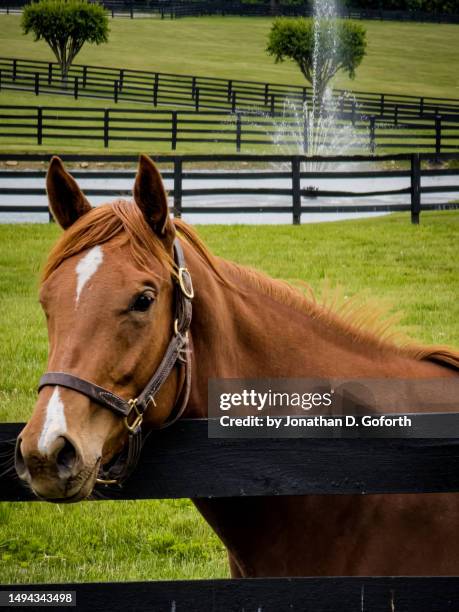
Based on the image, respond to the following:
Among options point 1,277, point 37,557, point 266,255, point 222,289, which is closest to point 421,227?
point 266,255

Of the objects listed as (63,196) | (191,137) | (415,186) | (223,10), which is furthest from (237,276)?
(223,10)

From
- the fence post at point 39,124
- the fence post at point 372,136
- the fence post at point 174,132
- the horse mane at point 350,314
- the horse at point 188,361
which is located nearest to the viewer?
the horse at point 188,361

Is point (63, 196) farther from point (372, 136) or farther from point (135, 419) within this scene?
point (372, 136)

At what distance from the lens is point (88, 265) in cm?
247

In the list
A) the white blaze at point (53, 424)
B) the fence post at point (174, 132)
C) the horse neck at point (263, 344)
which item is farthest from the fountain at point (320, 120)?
the white blaze at point (53, 424)

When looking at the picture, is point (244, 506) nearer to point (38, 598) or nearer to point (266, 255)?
point (38, 598)

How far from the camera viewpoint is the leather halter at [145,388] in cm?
232

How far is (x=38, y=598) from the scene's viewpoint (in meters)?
2.61

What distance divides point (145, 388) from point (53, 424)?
360mm

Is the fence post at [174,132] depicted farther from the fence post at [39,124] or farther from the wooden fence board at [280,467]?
the wooden fence board at [280,467]

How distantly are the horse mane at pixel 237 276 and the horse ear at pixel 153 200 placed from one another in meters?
0.03

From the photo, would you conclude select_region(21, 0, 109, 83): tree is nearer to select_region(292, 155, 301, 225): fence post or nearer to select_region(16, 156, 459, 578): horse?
select_region(292, 155, 301, 225): fence post

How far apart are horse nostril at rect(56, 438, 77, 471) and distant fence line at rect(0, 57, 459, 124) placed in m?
34.1

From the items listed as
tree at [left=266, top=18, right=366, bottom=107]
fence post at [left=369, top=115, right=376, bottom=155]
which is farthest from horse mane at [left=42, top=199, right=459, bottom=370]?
tree at [left=266, top=18, right=366, bottom=107]
